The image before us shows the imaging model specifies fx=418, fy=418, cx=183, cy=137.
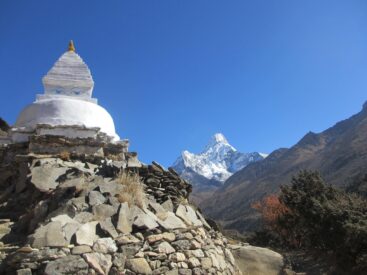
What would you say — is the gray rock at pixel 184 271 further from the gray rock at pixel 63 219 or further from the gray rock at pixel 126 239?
the gray rock at pixel 63 219

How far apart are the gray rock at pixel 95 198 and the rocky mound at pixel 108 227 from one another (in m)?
0.02

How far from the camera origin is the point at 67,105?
56.3 feet

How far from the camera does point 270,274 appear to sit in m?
9.91

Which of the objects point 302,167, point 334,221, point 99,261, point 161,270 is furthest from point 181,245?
point 302,167

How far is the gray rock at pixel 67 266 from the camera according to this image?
5.96 m

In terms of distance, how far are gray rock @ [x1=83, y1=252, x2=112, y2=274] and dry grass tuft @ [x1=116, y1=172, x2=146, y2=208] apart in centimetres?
165

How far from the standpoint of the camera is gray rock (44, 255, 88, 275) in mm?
5965

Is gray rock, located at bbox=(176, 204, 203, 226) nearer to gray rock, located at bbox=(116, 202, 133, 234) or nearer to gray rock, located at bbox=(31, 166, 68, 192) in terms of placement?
gray rock, located at bbox=(116, 202, 133, 234)

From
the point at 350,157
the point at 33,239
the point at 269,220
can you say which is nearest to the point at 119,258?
the point at 33,239

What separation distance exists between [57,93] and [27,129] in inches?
137

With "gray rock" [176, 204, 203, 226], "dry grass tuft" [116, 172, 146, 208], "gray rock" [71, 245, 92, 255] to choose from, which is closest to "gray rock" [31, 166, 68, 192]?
"dry grass tuft" [116, 172, 146, 208]

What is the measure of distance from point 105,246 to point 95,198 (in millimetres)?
1401

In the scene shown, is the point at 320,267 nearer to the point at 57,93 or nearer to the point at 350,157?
the point at 57,93

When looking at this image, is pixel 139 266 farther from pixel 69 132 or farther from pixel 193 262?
pixel 69 132
